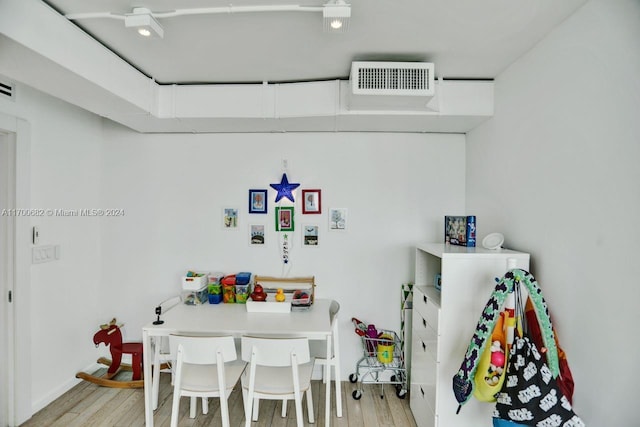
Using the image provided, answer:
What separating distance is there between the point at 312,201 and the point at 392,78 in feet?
4.16

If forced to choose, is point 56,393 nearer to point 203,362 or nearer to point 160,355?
point 160,355

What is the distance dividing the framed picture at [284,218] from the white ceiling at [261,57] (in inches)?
28.8

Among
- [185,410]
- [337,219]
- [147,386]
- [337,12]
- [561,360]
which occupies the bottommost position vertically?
[185,410]

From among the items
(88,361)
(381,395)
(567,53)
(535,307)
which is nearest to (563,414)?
(535,307)

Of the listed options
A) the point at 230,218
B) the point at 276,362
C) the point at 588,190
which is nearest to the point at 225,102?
the point at 230,218

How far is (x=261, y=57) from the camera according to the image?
2.08 meters

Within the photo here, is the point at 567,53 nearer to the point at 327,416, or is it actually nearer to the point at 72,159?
the point at 327,416

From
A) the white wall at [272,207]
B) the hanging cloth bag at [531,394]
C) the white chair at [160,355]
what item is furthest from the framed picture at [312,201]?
the hanging cloth bag at [531,394]

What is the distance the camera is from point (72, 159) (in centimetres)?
271

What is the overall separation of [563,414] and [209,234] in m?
2.72

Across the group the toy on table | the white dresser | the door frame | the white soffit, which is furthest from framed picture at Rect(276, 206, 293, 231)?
the door frame

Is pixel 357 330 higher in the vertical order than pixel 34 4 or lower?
lower

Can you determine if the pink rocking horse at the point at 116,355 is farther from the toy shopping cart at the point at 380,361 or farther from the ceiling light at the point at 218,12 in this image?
the ceiling light at the point at 218,12

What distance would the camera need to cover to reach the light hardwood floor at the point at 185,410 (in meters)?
2.29
